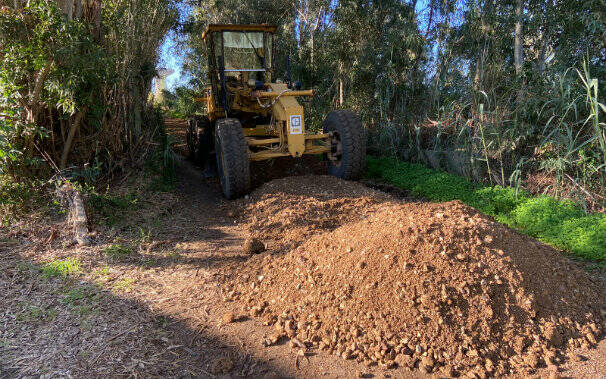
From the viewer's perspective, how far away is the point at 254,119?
6938 mm

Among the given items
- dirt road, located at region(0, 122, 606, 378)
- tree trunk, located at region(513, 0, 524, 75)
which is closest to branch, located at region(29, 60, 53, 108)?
dirt road, located at region(0, 122, 606, 378)

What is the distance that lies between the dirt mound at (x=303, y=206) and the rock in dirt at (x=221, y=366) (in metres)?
1.39

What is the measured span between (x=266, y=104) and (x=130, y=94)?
6.31 feet

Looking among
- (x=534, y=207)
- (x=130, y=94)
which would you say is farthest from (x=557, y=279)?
(x=130, y=94)

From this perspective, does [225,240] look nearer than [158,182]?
Yes

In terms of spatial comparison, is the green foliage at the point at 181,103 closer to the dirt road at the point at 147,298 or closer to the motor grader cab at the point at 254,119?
the motor grader cab at the point at 254,119

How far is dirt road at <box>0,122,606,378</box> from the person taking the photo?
2221mm

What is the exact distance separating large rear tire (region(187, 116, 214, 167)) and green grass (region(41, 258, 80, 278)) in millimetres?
3812

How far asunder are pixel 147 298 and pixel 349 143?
379 cm

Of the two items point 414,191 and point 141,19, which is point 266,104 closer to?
point 141,19

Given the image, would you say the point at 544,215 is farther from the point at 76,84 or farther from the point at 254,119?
the point at 76,84

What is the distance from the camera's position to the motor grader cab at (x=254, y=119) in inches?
206

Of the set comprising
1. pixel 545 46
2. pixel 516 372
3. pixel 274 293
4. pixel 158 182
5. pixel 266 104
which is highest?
pixel 545 46

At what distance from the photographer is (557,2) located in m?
5.85
